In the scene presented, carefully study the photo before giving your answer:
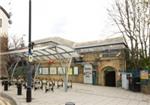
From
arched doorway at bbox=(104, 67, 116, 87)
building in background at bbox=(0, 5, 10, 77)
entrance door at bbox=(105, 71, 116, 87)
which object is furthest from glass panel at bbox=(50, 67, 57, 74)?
entrance door at bbox=(105, 71, 116, 87)

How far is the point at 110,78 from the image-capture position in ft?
114

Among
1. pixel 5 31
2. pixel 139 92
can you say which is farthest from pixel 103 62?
pixel 5 31

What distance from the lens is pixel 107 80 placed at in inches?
1373

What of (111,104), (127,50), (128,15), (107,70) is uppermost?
(128,15)

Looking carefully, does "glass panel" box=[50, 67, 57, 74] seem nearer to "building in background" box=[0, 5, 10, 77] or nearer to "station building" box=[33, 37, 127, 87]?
"station building" box=[33, 37, 127, 87]

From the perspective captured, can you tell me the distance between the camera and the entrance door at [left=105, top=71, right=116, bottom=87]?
34.4 meters

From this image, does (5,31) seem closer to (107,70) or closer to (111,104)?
(107,70)

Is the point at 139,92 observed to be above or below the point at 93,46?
below

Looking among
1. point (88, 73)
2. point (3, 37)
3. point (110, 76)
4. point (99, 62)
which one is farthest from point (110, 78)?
point (3, 37)

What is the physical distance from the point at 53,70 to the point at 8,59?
23.3 feet

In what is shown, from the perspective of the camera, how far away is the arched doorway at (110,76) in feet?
112

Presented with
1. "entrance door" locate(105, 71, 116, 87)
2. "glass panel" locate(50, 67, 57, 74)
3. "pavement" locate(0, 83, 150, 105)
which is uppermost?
"glass panel" locate(50, 67, 57, 74)

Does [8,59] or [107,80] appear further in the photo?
[8,59]

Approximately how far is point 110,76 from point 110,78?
0.25 metres
